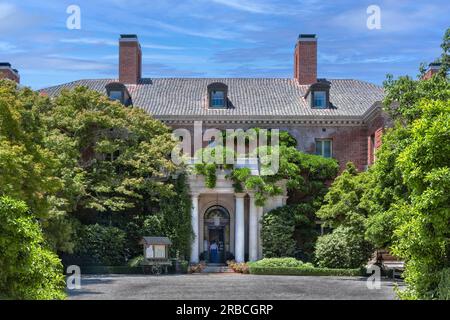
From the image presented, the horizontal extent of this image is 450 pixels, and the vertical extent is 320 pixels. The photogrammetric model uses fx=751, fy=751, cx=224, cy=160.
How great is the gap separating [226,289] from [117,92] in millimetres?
24189

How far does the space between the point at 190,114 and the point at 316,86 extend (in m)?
7.95

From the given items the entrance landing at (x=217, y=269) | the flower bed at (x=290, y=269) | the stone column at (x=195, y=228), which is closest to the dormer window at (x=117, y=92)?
the stone column at (x=195, y=228)

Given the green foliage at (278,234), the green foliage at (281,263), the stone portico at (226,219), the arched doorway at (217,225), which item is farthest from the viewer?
the arched doorway at (217,225)

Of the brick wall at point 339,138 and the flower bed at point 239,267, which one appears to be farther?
the brick wall at point 339,138

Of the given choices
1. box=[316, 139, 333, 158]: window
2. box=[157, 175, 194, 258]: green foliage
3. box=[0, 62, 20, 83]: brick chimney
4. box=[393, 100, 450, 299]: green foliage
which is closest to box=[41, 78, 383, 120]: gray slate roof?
box=[316, 139, 333, 158]: window

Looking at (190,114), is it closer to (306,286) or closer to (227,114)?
(227,114)

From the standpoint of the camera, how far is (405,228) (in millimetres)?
14352

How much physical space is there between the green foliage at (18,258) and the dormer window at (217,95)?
34.7 meters

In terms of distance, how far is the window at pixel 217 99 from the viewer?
46750mm

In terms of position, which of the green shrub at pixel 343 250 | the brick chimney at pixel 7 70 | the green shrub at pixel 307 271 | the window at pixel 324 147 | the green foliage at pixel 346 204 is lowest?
the green shrub at pixel 307 271

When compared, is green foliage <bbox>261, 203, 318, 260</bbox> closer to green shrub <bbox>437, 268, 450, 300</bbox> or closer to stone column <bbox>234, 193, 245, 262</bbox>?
stone column <bbox>234, 193, 245, 262</bbox>

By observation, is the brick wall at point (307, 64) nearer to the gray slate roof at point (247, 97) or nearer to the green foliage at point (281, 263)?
the gray slate roof at point (247, 97)

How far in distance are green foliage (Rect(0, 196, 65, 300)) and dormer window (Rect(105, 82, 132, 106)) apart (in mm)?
34425
